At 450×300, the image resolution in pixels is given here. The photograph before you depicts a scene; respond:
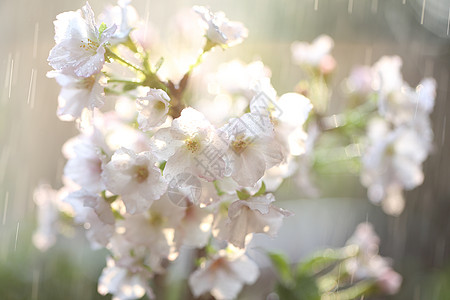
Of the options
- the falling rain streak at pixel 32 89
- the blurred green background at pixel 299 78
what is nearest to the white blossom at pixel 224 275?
the blurred green background at pixel 299 78

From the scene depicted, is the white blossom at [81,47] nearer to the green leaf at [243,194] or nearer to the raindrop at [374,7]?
the green leaf at [243,194]

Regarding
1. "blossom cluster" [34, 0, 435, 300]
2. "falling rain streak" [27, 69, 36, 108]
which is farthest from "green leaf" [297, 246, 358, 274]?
"falling rain streak" [27, 69, 36, 108]

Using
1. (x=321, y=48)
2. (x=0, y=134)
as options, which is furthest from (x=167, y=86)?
(x=0, y=134)

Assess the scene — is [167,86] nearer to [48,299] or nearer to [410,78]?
[48,299]

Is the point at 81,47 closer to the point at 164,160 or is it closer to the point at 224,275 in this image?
the point at 164,160

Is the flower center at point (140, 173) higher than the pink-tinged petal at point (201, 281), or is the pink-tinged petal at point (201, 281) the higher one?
the flower center at point (140, 173)

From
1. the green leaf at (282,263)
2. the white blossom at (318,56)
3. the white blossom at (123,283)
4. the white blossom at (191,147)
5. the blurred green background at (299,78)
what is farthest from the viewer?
the blurred green background at (299,78)
